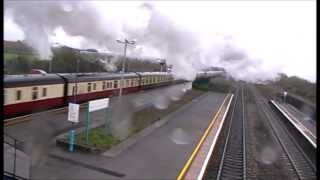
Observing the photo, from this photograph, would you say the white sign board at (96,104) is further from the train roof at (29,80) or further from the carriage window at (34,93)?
the carriage window at (34,93)

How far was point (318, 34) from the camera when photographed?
309cm

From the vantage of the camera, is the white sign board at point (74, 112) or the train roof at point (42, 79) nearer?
the white sign board at point (74, 112)

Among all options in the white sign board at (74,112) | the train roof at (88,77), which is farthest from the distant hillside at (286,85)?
the white sign board at (74,112)

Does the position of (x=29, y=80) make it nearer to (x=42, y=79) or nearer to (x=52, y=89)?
(x=42, y=79)

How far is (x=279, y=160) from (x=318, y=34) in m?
14.1

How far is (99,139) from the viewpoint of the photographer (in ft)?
51.2

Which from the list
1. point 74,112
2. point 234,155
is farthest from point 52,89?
point 234,155

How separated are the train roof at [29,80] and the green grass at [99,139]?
3.54 metres

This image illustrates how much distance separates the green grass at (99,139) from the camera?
14.7 metres

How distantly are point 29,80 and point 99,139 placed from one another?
4.76m

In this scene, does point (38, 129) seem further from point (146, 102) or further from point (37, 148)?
point (146, 102)

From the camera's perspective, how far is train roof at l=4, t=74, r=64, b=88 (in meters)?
16.3

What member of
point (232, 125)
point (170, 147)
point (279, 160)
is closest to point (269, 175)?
point (279, 160)

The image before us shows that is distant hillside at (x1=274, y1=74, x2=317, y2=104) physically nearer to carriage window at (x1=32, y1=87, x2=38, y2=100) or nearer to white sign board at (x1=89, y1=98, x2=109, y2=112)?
white sign board at (x1=89, y1=98, x2=109, y2=112)
